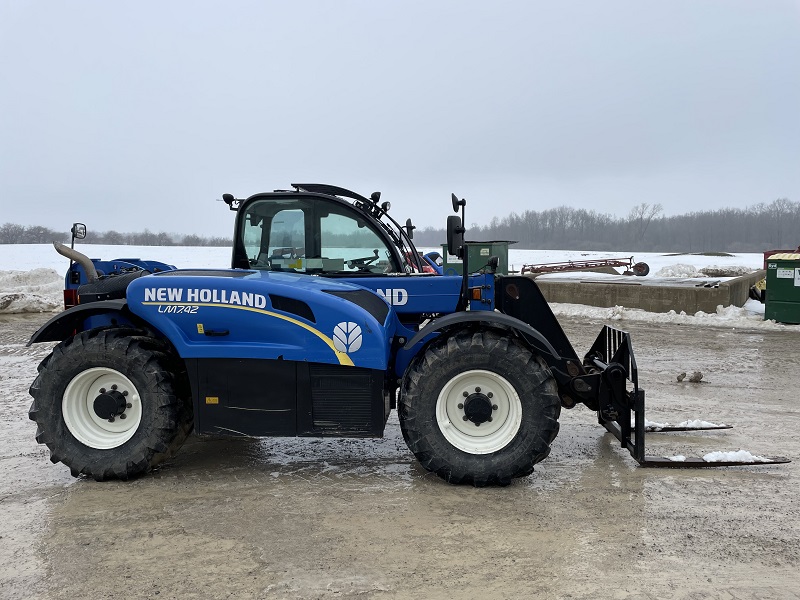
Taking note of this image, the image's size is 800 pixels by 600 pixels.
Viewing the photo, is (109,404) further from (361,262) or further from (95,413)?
(361,262)

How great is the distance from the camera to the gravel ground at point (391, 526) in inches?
136

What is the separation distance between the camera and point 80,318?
527 cm

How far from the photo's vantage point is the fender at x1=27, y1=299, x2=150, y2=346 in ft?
16.5

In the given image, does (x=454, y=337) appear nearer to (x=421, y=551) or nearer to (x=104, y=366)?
(x=421, y=551)

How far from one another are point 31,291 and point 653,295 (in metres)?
15.9

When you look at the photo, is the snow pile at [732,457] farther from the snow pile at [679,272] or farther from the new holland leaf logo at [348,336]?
the snow pile at [679,272]

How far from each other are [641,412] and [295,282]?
8.74 ft

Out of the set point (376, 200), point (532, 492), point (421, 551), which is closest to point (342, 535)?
point (421, 551)

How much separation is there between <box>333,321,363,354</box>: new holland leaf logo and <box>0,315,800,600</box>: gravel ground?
100cm

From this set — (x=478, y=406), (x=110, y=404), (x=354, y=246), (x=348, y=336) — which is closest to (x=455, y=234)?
(x=348, y=336)

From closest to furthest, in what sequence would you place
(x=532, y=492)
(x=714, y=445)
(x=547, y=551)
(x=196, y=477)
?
(x=547, y=551)
(x=532, y=492)
(x=196, y=477)
(x=714, y=445)

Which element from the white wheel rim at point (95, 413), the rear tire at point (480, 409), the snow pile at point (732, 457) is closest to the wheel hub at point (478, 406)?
the rear tire at point (480, 409)

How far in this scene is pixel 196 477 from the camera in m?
5.02

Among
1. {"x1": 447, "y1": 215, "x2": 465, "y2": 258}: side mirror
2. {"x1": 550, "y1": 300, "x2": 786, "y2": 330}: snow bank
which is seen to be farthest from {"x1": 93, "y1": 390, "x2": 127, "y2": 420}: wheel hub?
{"x1": 550, "y1": 300, "x2": 786, "y2": 330}: snow bank
